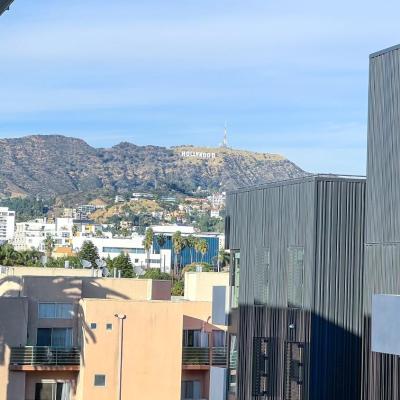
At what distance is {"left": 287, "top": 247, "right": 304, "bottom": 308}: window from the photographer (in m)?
31.7

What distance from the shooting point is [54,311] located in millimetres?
56375

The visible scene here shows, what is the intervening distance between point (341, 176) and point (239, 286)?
774cm

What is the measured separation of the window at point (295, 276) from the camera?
31703 mm

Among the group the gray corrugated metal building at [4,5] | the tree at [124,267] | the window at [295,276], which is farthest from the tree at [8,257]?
the gray corrugated metal building at [4,5]

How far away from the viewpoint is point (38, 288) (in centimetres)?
5662

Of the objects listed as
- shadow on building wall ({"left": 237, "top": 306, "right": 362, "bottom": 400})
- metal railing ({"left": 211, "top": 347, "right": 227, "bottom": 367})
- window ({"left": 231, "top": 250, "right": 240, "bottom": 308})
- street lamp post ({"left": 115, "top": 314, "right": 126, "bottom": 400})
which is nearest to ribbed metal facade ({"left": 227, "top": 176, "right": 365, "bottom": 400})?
shadow on building wall ({"left": 237, "top": 306, "right": 362, "bottom": 400})

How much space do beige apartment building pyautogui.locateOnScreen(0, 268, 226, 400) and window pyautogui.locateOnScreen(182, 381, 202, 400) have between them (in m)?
0.78

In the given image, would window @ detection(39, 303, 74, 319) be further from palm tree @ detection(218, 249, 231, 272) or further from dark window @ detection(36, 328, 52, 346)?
palm tree @ detection(218, 249, 231, 272)

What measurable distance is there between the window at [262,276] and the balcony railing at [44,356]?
21426 millimetres

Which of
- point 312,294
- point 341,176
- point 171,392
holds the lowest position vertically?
point 171,392

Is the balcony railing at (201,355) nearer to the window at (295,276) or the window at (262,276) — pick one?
the window at (262,276)

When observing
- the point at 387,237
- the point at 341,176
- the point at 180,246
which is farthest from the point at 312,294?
the point at 180,246

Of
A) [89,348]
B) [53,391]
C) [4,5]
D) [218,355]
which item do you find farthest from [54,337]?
[4,5]

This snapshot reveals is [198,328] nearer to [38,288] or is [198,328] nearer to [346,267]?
[38,288]
